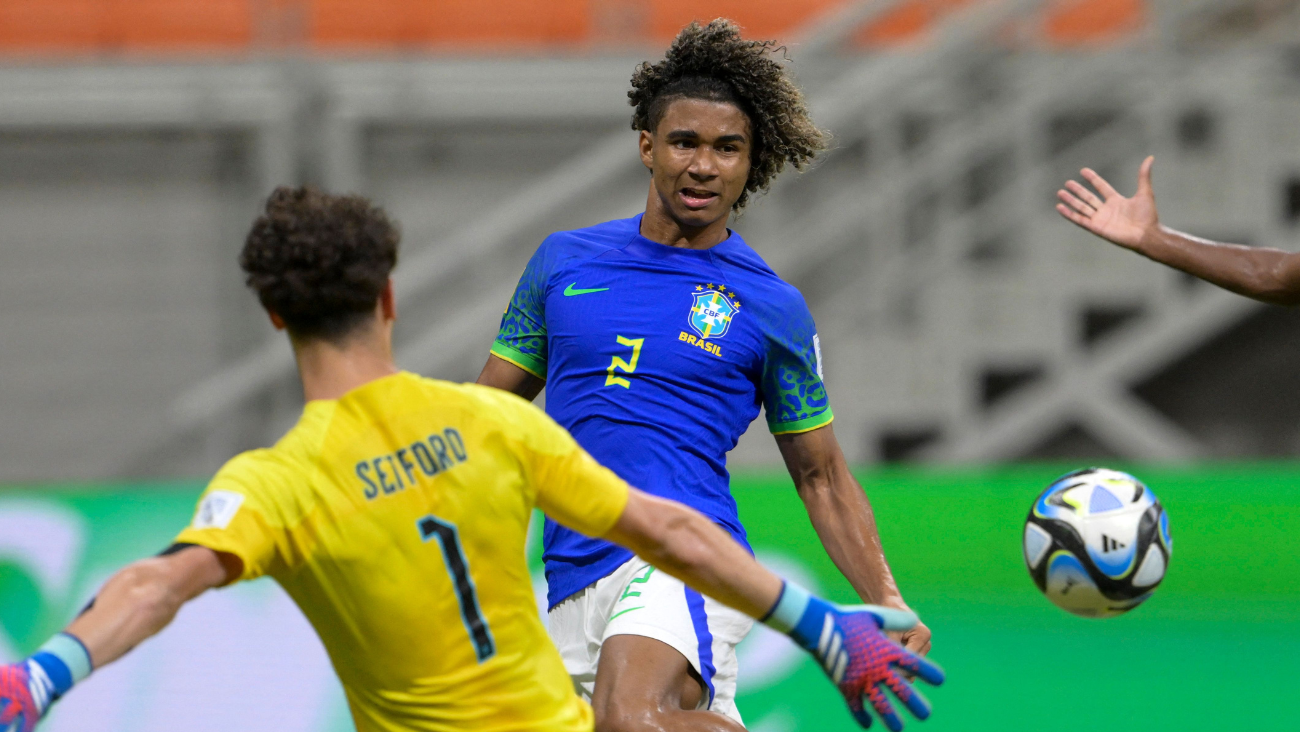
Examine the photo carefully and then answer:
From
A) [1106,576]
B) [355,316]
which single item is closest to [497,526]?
[355,316]

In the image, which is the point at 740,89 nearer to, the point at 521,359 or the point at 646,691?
→ the point at 521,359

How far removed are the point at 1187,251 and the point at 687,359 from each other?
1424 mm

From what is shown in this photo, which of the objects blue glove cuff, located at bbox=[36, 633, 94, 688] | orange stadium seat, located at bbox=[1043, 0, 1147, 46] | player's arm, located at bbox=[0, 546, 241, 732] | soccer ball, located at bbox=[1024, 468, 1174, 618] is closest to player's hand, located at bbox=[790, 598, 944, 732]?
soccer ball, located at bbox=[1024, 468, 1174, 618]

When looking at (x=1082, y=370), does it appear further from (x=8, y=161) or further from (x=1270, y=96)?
(x=8, y=161)

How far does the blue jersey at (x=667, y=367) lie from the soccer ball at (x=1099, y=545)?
68cm

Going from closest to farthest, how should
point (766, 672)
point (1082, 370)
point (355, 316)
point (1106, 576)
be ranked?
point (355, 316) < point (1106, 576) < point (766, 672) < point (1082, 370)

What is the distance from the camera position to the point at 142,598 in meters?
2.29

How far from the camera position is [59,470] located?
30.5ft

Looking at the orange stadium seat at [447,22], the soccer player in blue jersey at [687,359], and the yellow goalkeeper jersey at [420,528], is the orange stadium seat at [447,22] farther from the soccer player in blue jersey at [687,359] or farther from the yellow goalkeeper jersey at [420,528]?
the yellow goalkeeper jersey at [420,528]

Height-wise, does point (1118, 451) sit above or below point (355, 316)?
below

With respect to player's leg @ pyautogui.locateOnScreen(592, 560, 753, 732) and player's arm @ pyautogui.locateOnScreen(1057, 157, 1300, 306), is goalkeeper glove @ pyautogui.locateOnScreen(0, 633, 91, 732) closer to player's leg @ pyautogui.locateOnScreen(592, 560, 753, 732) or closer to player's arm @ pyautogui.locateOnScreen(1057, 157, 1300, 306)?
player's leg @ pyautogui.locateOnScreen(592, 560, 753, 732)

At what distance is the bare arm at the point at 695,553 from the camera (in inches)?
102

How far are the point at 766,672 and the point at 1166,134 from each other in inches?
177

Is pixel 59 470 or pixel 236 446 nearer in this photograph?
pixel 236 446
